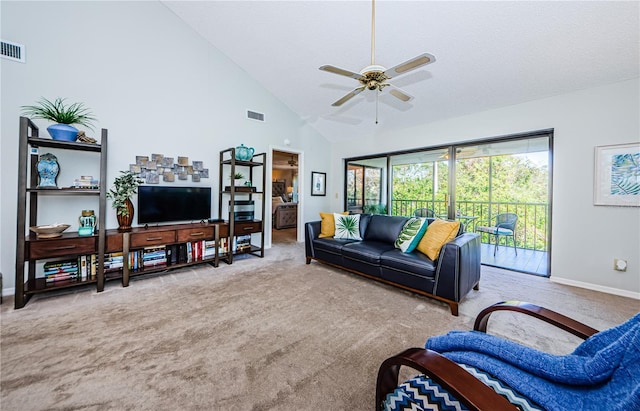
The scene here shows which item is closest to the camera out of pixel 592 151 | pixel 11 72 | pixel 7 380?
pixel 7 380

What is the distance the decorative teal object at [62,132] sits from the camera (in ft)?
8.59

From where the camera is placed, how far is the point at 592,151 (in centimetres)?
309

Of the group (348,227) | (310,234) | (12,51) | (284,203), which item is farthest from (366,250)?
(284,203)

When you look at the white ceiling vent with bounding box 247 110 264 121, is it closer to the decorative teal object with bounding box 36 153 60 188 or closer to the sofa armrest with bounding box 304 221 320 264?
the sofa armrest with bounding box 304 221 320 264

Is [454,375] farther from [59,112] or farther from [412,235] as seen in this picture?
[59,112]

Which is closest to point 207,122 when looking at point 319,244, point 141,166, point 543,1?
point 141,166

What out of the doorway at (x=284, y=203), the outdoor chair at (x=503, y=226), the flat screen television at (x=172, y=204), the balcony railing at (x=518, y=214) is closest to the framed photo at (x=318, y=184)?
the doorway at (x=284, y=203)

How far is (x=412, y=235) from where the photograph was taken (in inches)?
118

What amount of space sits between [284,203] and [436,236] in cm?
595

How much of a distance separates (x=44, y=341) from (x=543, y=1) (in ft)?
16.7

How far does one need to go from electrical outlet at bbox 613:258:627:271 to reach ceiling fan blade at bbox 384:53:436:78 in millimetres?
3323

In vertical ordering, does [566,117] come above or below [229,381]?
above

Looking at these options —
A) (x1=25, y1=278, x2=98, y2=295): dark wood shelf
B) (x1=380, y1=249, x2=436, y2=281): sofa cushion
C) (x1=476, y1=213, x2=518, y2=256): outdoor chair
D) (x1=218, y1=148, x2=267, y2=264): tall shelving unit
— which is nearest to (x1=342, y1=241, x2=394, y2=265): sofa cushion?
(x1=380, y1=249, x2=436, y2=281): sofa cushion

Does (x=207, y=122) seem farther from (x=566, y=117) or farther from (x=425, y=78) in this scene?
(x=566, y=117)
